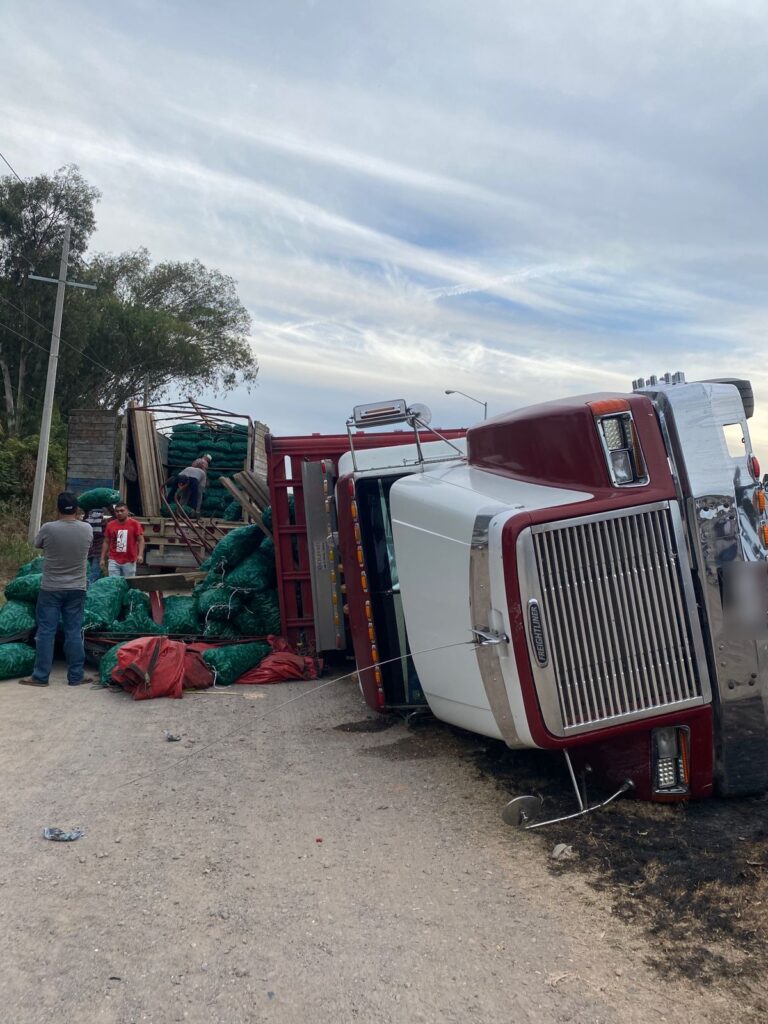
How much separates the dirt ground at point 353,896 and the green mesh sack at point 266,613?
9.89ft

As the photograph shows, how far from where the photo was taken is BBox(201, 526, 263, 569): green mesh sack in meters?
9.37

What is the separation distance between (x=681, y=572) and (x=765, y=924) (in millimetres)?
1511

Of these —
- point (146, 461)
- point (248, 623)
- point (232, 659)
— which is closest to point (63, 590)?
point (232, 659)

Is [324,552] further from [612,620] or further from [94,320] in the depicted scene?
[94,320]

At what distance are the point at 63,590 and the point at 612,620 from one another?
219 inches

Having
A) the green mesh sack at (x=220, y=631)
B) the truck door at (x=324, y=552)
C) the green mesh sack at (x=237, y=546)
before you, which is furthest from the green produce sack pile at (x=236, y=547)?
the truck door at (x=324, y=552)

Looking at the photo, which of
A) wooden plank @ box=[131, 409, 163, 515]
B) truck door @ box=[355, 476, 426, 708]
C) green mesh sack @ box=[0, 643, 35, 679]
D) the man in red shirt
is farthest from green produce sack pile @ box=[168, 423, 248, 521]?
truck door @ box=[355, 476, 426, 708]

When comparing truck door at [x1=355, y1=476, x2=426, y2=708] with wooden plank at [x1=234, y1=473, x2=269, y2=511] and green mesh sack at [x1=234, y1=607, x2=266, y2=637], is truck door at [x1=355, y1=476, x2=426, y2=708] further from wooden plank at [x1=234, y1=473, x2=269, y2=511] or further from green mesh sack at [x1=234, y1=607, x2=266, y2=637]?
wooden plank at [x1=234, y1=473, x2=269, y2=511]

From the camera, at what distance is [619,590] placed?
421 centimetres

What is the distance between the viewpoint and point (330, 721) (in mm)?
6895

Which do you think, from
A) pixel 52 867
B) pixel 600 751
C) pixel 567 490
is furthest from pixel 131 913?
pixel 567 490

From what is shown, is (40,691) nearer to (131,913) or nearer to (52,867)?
(52,867)

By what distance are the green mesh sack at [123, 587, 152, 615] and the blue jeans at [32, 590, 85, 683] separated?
3.24ft

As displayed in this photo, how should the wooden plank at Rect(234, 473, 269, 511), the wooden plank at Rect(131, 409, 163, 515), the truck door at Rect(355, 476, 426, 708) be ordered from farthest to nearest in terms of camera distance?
the wooden plank at Rect(131, 409, 163, 515), the wooden plank at Rect(234, 473, 269, 511), the truck door at Rect(355, 476, 426, 708)
